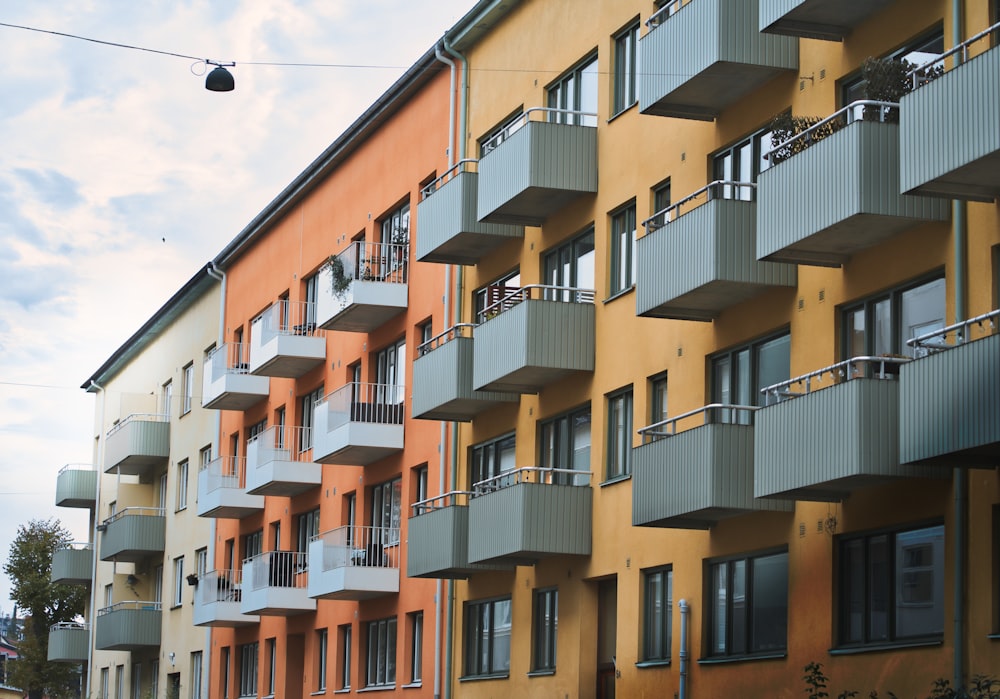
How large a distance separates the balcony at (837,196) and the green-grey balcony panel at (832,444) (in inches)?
79.1

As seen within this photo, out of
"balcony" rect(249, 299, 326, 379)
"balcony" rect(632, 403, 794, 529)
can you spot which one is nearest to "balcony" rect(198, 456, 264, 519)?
"balcony" rect(249, 299, 326, 379)

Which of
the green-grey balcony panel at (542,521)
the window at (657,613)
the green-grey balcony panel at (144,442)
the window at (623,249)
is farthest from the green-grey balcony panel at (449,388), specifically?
the green-grey balcony panel at (144,442)

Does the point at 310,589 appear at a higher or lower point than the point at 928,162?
lower

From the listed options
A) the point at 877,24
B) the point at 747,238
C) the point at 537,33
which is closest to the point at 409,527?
the point at 537,33

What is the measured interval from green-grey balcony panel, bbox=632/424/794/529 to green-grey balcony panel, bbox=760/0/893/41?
5.20m

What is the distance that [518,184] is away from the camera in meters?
28.9

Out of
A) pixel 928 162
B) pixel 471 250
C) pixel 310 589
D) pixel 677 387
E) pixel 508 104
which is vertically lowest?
pixel 310 589

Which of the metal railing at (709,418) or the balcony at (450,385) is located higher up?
the balcony at (450,385)

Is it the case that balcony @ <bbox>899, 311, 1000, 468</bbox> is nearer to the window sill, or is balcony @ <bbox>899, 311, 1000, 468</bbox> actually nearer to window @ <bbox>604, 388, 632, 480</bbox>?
the window sill

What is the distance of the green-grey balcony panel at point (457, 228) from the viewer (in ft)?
103

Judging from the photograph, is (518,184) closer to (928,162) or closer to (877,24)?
(877,24)

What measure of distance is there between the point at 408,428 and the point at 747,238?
14561 millimetres

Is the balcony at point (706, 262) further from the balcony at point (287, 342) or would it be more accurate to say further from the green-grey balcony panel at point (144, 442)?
the green-grey balcony panel at point (144, 442)

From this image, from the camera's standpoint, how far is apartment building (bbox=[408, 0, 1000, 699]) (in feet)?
61.9
